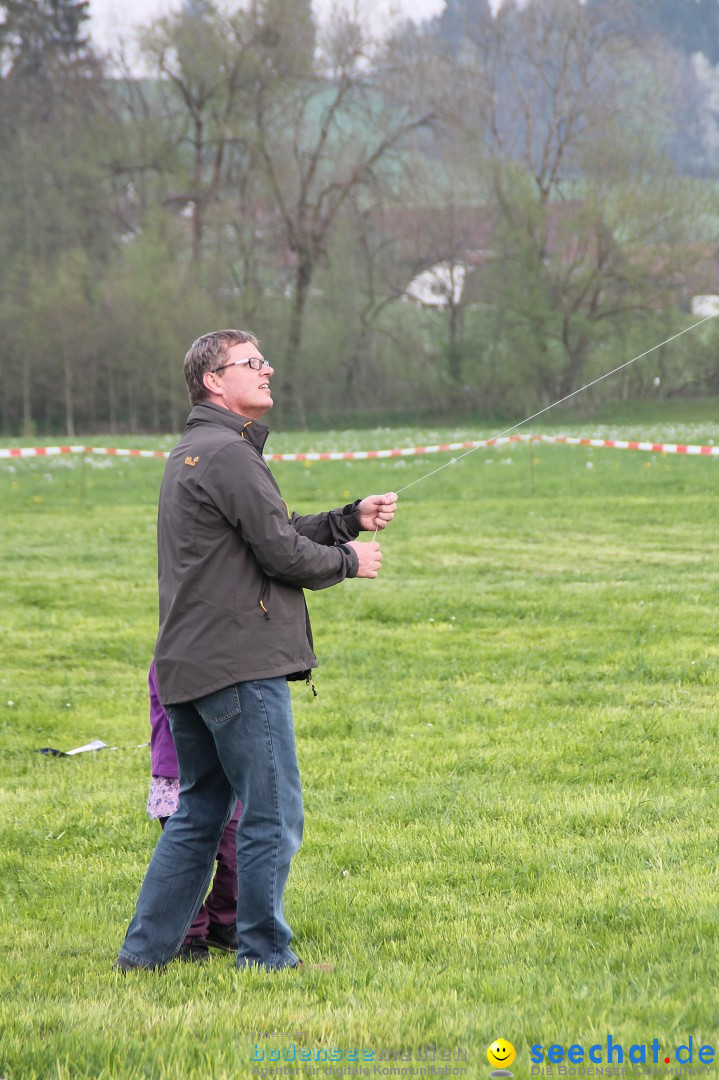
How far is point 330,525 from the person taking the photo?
170 inches

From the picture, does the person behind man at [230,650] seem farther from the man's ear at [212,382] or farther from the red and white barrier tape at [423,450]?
the red and white barrier tape at [423,450]

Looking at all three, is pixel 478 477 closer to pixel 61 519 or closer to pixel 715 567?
pixel 61 519

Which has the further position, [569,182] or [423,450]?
[569,182]

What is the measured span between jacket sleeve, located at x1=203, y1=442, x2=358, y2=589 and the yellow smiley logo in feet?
4.74

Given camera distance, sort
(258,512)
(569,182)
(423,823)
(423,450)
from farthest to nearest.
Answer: (569,182) → (423,450) → (423,823) → (258,512)

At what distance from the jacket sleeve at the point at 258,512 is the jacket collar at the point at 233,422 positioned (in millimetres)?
98

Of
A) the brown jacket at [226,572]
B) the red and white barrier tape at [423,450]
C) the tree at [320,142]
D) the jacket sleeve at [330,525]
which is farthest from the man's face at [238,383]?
the tree at [320,142]

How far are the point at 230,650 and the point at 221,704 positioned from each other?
17 centimetres

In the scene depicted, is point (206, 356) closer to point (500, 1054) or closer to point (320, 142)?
point (500, 1054)

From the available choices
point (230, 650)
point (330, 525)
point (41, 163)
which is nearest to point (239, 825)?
point (230, 650)

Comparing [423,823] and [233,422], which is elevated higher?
[233,422]

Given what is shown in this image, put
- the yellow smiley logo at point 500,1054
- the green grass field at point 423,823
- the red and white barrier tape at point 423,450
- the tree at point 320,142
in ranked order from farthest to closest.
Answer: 1. the tree at point 320,142
2. the red and white barrier tape at point 423,450
3. the green grass field at point 423,823
4. the yellow smiley logo at point 500,1054

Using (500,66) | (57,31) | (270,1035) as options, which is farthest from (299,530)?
(57,31)

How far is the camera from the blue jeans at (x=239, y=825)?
3.74 m
